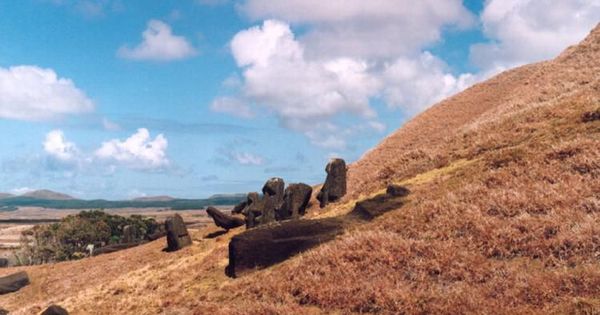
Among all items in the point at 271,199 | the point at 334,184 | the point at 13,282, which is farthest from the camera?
the point at 271,199

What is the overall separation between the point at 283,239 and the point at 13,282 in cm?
3803

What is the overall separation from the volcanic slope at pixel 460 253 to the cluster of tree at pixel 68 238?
73663 millimetres

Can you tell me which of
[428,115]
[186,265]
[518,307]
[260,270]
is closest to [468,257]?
[518,307]

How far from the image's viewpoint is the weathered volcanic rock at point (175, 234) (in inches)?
1999

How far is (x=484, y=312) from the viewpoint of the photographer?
13.3 metres

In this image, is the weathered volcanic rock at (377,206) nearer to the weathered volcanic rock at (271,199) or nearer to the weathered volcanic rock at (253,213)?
the weathered volcanic rock at (271,199)

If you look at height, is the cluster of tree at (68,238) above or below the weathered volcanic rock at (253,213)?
below

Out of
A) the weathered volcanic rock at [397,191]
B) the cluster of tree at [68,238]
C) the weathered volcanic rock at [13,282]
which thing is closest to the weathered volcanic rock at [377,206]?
the weathered volcanic rock at [397,191]

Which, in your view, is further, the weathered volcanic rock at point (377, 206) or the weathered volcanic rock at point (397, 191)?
the weathered volcanic rock at point (397, 191)

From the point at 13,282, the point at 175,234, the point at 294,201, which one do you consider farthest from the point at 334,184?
the point at 13,282

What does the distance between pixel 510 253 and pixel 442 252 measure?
2205 mm

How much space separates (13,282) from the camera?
4916cm

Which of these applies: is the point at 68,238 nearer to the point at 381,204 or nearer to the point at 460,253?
the point at 381,204

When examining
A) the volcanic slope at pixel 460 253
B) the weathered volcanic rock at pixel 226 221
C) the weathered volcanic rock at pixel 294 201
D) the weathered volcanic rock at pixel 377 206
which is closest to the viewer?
the volcanic slope at pixel 460 253
